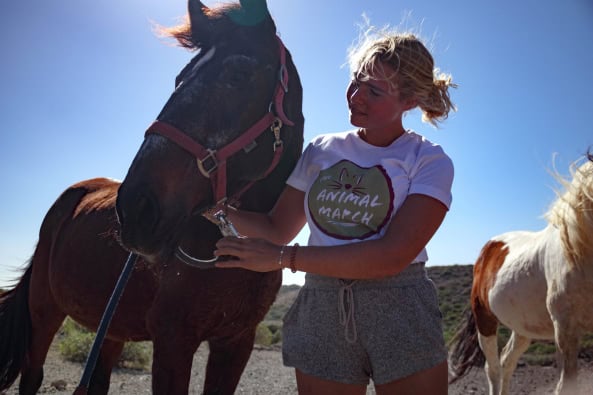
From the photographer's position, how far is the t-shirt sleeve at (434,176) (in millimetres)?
1394

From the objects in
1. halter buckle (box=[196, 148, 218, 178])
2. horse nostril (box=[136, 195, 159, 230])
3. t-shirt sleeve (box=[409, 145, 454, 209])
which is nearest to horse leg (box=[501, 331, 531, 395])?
t-shirt sleeve (box=[409, 145, 454, 209])

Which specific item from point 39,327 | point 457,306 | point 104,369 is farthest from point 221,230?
point 457,306

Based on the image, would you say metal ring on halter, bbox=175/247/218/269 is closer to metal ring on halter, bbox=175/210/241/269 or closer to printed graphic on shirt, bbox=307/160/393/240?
metal ring on halter, bbox=175/210/241/269

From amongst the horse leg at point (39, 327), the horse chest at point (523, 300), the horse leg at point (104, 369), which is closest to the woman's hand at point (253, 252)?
the horse leg at point (104, 369)

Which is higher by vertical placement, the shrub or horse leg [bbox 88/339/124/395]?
horse leg [bbox 88/339/124/395]

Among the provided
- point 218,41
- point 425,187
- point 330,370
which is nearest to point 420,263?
point 425,187

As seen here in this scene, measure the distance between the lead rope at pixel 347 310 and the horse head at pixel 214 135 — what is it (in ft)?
1.84

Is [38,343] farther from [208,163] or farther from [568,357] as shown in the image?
[568,357]

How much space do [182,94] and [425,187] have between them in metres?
0.92

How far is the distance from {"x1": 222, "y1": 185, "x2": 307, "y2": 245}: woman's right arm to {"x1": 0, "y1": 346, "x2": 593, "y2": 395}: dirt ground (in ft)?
15.3

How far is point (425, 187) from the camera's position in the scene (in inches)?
55.1

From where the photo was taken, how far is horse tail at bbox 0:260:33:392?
10.8 ft

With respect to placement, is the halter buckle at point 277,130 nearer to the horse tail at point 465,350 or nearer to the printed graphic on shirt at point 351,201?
the printed graphic on shirt at point 351,201

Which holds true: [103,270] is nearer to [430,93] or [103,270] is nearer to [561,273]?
[430,93]
